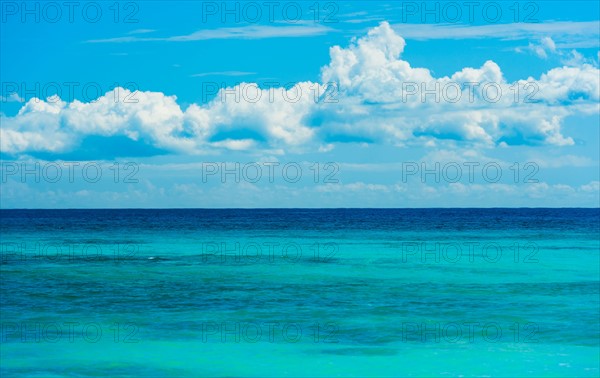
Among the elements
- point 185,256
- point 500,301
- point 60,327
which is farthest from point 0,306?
point 185,256

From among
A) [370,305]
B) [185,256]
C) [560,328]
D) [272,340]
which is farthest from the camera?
[185,256]

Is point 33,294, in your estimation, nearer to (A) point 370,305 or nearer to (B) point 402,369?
(A) point 370,305

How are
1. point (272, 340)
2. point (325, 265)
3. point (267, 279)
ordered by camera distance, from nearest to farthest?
point (272, 340) < point (267, 279) < point (325, 265)

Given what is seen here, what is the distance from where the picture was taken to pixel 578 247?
56781 mm

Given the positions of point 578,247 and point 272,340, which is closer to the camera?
point 272,340

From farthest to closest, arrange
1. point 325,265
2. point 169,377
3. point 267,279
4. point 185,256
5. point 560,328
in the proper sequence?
1. point 185,256
2. point 325,265
3. point 267,279
4. point 560,328
5. point 169,377

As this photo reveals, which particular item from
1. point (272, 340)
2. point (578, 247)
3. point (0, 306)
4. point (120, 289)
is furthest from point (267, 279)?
point (578, 247)

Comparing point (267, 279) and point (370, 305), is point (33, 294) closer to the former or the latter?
point (267, 279)

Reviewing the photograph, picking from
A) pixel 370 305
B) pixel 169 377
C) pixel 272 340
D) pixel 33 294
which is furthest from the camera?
pixel 33 294

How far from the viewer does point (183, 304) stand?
27.7 m

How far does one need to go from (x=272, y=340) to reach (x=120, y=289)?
1339 cm

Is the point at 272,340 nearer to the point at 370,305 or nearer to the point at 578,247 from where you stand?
the point at 370,305

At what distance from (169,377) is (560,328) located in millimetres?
11859

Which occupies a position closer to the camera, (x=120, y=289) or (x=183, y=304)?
(x=183, y=304)
